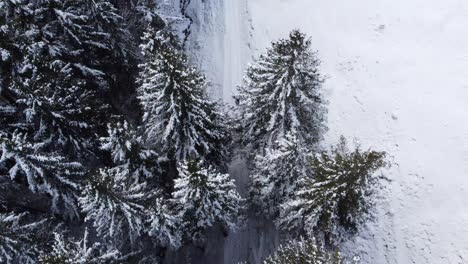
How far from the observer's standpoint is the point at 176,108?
1577 cm

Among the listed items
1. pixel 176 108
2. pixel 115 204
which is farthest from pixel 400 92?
pixel 115 204

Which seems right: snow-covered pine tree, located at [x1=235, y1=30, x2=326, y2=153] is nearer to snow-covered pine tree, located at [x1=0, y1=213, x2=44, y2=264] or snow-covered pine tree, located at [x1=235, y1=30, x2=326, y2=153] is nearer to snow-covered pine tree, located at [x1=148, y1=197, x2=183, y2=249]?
snow-covered pine tree, located at [x1=148, y1=197, x2=183, y2=249]

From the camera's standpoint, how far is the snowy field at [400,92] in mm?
20047

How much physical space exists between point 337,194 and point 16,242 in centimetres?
1267

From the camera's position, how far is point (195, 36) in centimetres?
3045

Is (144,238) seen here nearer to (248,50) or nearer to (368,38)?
(248,50)

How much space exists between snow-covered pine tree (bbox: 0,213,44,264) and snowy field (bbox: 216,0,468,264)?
52.1ft

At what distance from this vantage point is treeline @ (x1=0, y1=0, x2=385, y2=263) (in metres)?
14.7

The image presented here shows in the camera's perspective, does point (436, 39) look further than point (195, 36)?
No

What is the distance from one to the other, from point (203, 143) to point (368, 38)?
15.9 meters

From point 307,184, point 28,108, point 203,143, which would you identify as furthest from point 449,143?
point 28,108

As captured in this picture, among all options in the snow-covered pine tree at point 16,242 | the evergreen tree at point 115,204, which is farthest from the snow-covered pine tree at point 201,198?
the snow-covered pine tree at point 16,242

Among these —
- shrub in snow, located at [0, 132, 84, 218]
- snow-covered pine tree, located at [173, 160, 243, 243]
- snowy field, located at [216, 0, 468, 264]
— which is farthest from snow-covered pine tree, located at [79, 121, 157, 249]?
snowy field, located at [216, 0, 468, 264]

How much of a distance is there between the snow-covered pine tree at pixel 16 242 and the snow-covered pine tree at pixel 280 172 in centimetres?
1006
